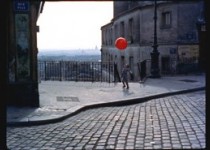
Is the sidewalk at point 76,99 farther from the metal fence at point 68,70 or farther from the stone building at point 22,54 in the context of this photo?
the metal fence at point 68,70

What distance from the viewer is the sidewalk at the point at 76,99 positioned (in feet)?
28.7

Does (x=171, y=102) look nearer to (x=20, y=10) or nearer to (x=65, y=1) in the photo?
(x=20, y=10)

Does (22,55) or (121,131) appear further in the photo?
(22,55)

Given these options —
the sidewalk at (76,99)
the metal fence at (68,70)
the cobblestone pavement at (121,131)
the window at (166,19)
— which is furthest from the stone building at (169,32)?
the cobblestone pavement at (121,131)

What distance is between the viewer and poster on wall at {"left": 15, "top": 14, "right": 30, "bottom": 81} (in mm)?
9828

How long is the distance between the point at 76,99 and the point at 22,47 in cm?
303

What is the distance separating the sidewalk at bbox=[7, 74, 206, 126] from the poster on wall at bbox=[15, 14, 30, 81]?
1.12 meters

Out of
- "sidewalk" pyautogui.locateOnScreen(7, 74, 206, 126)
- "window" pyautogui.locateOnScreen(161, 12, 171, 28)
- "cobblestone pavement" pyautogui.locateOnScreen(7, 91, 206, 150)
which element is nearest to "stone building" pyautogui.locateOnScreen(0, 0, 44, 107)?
"sidewalk" pyautogui.locateOnScreen(7, 74, 206, 126)

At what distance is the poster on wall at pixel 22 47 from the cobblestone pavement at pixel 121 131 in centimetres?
219

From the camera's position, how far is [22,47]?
9.96 m

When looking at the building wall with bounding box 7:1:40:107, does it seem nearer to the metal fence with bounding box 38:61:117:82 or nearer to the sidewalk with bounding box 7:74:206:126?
the sidewalk with bounding box 7:74:206:126

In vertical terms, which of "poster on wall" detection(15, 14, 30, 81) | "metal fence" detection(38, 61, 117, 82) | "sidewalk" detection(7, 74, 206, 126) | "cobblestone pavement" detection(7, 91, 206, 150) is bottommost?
"cobblestone pavement" detection(7, 91, 206, 150)

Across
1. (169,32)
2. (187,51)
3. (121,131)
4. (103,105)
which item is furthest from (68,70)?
(121,131)

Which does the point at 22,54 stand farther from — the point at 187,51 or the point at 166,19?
the point at 166,19
